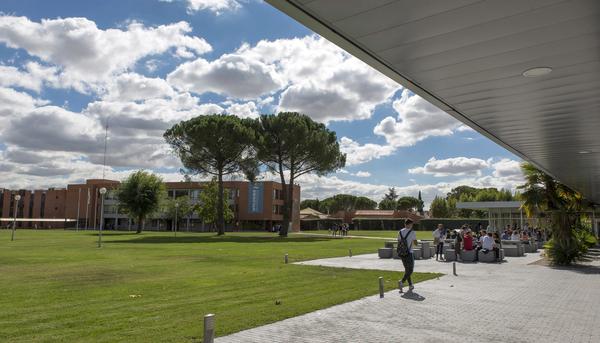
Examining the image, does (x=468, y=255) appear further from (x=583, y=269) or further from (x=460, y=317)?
(x=460, y=317)

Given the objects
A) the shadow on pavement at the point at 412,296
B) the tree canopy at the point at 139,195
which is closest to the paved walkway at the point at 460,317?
the shadow on pavement at the point at 412,296

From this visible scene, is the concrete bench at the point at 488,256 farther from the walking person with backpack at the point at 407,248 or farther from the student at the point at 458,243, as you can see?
the walking person with backpack at the point at 407,248

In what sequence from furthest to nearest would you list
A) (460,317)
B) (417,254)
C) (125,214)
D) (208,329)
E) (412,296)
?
1. (125,214)
2. (417,254)
3. (412,296)
4. (460,317)
5. (208,329)

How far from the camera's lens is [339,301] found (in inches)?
378

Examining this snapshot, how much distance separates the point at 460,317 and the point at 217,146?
44.6m

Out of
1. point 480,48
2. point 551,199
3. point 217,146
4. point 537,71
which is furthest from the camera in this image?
point 217,146

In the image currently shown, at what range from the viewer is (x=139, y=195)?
2243 inches

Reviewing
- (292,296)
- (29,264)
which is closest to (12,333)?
(292,296)

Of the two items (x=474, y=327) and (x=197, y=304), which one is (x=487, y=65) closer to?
(x=474, y=327)

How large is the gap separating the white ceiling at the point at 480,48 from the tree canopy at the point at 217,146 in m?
43.9

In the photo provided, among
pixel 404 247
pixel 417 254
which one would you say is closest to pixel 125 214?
pixel 417 254

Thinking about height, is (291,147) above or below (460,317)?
above

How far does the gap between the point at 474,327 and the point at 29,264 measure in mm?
15358

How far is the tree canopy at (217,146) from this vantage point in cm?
5028
